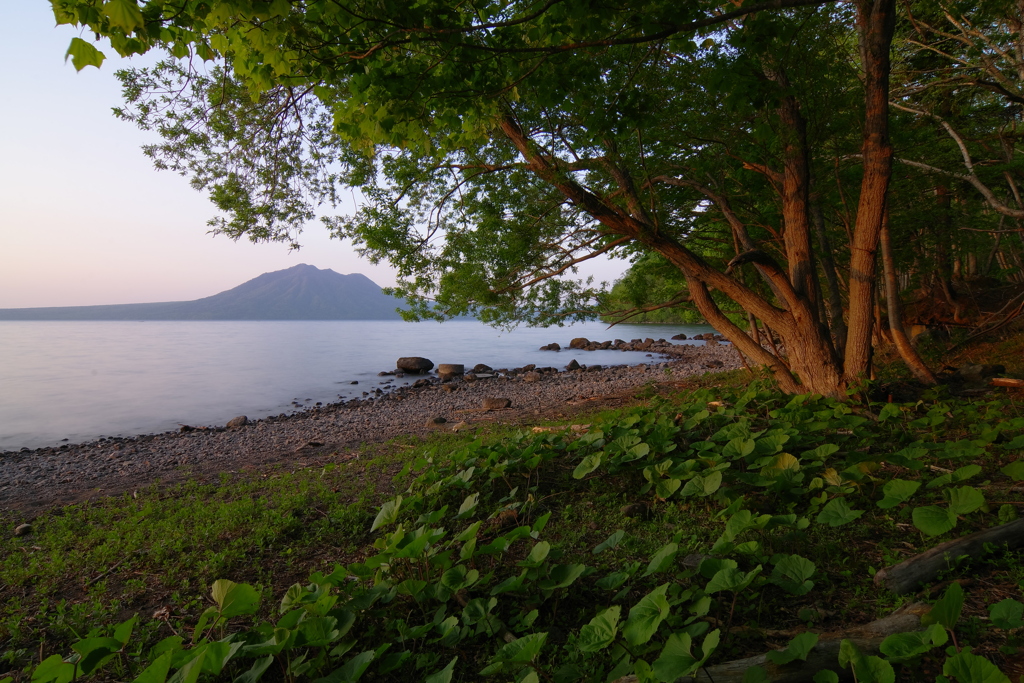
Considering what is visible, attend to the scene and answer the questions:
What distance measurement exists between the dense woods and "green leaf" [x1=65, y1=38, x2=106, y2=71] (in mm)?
10

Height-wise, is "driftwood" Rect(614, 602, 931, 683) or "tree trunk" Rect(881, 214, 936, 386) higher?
"tree trunk" Rect(881, 214, 936, 386)

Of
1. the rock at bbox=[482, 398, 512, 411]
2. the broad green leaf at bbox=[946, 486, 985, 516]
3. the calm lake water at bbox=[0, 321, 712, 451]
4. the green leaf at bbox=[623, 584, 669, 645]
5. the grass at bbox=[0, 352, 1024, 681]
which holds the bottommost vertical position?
the calm lake water at bbox=[0, 321, 712, 451]

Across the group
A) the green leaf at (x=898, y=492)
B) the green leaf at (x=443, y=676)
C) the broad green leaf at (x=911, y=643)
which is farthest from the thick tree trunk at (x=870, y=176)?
the green leaf at (x=443, y=676)

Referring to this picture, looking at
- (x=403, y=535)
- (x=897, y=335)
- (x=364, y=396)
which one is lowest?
(x=364, y=396)

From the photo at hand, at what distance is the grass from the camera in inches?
94.7

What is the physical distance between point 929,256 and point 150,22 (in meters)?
12.9

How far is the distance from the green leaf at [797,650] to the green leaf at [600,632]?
536 mm

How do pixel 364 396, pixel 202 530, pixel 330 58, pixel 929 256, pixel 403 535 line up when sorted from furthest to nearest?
1. pixel 364 396
2. pixel 929 256
3. pixel 202 530
4. pixel 330 58
5. pixel 403 535

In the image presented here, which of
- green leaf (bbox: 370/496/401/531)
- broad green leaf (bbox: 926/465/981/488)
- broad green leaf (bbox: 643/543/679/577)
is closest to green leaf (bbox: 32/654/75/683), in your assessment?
green leaf (bbox: 370/496/401/531)

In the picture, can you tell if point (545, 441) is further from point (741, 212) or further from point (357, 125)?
point (741, 212)

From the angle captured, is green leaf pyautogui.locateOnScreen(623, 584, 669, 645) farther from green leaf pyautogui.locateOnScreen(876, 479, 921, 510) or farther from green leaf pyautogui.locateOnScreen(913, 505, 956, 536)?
green leaf pyautogui.locateOnScreen(876, 479, 921, 510)

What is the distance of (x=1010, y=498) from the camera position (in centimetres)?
306

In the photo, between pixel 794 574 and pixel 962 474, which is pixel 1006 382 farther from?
pixel 794 574

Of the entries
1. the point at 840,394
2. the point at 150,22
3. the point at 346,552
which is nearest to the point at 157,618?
the point at 346,552
